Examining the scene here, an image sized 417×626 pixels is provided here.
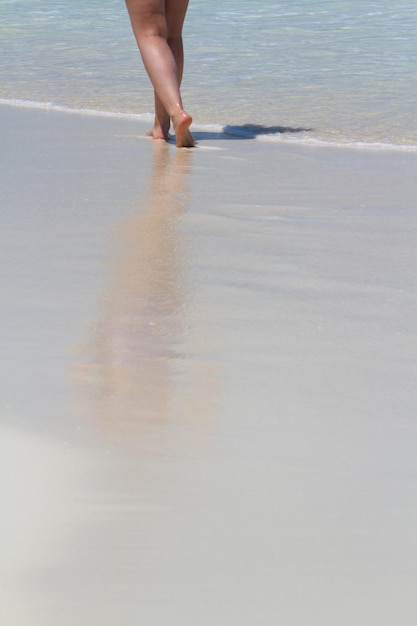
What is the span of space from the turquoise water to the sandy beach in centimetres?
171

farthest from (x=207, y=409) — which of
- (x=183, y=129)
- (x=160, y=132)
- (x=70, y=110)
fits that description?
(x=70, y=110)

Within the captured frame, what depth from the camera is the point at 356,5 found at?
8.77 meters

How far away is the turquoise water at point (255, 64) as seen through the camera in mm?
5008

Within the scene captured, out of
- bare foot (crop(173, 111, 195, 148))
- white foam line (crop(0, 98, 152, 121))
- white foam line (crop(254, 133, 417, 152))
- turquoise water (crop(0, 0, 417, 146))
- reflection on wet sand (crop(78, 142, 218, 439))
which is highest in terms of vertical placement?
reflection on wet sand (crop(78, 142, 218, 439))

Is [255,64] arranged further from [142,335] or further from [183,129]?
[142,335]

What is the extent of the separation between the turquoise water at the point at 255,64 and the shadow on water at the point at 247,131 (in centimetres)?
6

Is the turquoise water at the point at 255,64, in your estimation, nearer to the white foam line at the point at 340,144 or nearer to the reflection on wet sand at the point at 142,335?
the white foam line at the point at 340,144

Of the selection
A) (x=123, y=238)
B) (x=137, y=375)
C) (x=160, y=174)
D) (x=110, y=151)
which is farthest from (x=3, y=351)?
(x=110, y=151)

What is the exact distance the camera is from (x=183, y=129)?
421 centimetres

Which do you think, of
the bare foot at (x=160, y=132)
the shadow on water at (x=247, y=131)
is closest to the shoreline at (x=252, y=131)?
the shadow on water at (x=247, y=131)

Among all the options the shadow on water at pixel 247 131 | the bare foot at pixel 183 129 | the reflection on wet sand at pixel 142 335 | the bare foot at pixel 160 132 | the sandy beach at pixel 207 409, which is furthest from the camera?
the shadow on water at pixel 247 131

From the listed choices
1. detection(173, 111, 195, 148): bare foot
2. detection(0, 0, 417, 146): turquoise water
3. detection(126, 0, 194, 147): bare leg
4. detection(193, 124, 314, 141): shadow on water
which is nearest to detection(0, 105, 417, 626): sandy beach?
detection(173, 111, 195, 148): bare foot

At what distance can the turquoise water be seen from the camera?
5.01 m

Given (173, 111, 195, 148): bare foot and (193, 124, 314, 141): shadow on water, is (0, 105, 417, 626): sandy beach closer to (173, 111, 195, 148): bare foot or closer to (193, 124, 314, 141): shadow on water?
(173, 111, 195, 148): bare foot
